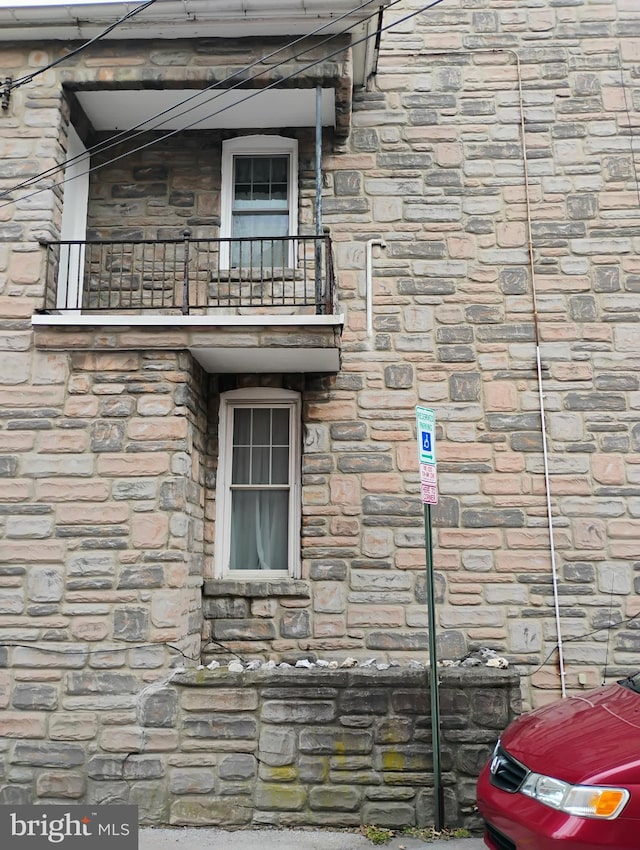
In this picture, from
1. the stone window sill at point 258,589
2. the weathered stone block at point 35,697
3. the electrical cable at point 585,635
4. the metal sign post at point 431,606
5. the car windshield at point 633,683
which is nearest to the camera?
the car windshield at point 633,683

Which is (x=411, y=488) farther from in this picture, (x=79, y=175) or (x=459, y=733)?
(x=79, y=175)

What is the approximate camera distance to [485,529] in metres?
7.58

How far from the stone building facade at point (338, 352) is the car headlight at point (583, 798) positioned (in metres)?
3.33

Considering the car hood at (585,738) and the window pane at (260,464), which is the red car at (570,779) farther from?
the window pane at (260,464)

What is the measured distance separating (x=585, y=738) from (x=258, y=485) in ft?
14.8

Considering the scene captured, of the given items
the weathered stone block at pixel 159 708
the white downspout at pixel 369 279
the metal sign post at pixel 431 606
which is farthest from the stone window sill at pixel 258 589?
the white downspout at pixel 369 279

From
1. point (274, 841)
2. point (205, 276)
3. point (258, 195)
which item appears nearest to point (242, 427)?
point (205, 276)

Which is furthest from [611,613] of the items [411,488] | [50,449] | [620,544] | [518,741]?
[50,449]

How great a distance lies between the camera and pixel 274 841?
17.4 ft

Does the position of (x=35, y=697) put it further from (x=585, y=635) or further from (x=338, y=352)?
(x=585, y=635)

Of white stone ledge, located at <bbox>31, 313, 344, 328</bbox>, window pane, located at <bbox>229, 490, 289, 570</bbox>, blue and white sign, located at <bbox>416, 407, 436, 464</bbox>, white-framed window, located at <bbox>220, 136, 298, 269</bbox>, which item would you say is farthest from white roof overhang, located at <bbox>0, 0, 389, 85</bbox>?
window pane, located at <bbox>229, 490, 289, 570</bbox>

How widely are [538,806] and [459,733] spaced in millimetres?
1803

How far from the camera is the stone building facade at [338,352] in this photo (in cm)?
645

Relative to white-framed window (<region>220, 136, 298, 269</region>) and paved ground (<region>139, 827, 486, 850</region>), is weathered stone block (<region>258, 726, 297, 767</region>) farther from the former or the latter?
white-framed window (<region>220, 136, 298, 269</region>)
